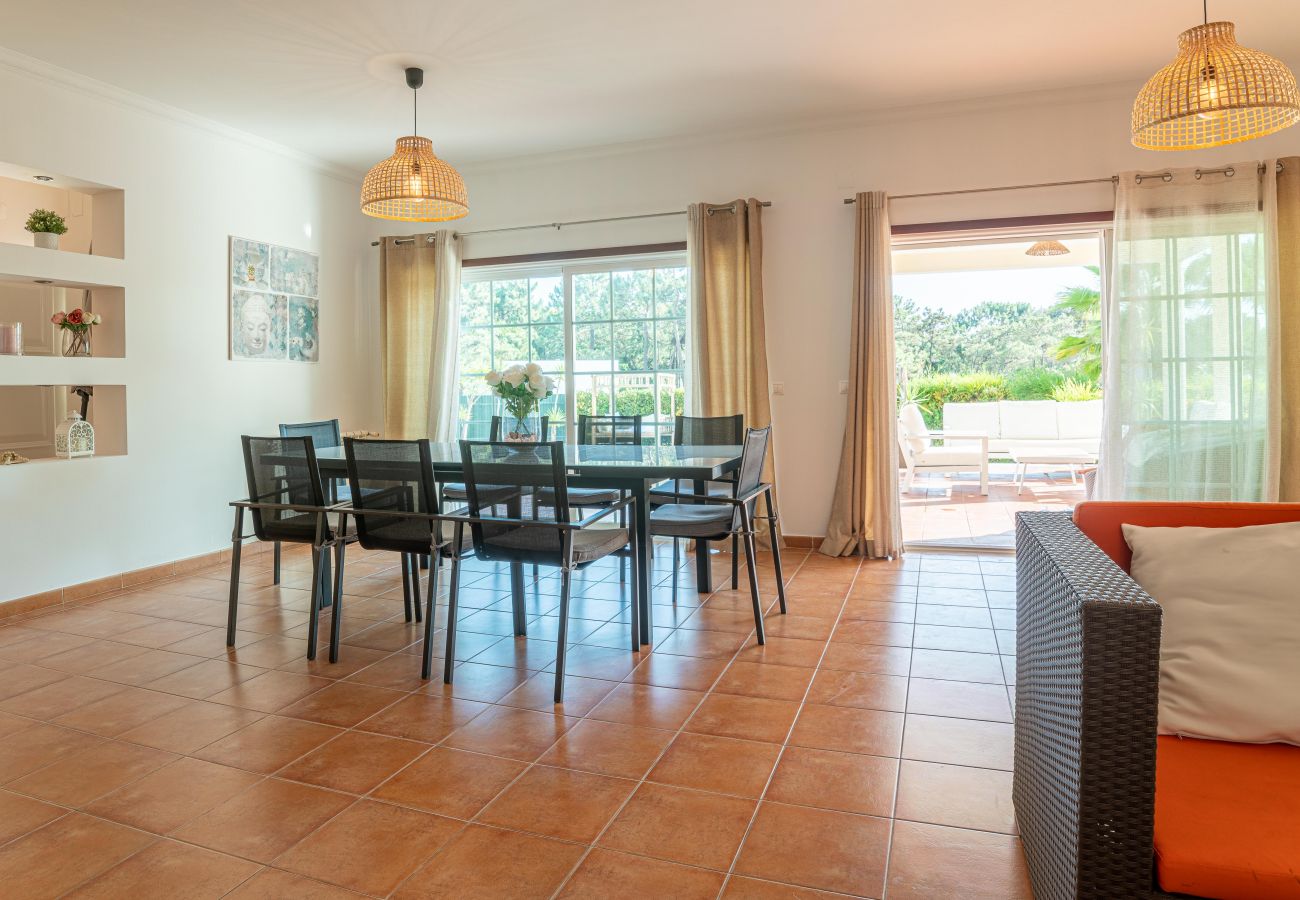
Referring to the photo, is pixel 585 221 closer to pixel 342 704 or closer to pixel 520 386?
pixel 520 386

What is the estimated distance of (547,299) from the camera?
589 cm

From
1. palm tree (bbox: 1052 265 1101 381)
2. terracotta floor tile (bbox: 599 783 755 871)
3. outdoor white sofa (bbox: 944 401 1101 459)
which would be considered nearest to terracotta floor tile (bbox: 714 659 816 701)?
terracotta floor tile (bbox: 599 783 755 871)

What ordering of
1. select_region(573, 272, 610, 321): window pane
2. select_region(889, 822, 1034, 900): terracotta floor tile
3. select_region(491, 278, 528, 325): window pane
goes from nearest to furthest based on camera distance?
select_region(889, 822, 1034, 900): terracotta floor tile, select_region(573, 272, 610, 321): window pane, select_region(491, 278, 528, 325): window pane

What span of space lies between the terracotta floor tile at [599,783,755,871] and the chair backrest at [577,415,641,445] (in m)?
2.54

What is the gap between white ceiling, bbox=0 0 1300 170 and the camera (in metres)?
3.53

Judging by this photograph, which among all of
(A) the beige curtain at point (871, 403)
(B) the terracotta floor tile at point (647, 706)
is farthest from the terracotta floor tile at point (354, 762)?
(A) the beige curtain at point (871, 403)

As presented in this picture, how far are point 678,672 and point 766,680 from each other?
328 mm

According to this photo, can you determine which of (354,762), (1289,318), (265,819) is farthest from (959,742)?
(1289,318)

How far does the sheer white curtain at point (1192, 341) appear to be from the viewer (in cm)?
431

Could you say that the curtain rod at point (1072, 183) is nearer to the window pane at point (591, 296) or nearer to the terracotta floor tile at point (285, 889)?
the window pane at point (591, 296)

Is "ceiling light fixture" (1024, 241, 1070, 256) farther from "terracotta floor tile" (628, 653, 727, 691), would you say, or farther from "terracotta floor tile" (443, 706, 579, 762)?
"terracotta floor tile" (443, 706, 579, 762)

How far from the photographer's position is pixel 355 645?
3400 millimetres

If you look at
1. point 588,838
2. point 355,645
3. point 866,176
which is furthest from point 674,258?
point 588,838

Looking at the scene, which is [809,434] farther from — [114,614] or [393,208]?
[114,614]
